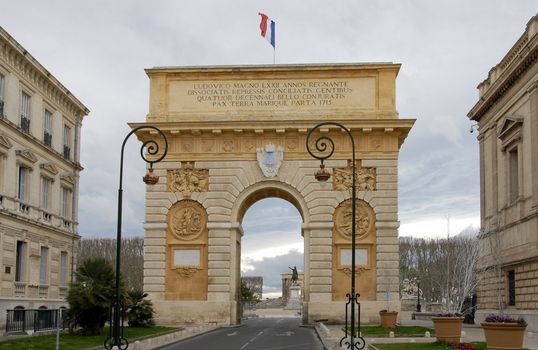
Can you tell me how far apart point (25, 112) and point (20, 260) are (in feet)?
23.9

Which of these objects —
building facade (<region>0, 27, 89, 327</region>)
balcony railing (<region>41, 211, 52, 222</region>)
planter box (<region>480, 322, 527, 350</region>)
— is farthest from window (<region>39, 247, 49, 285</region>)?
planter box (<region>480, 322, 527, 350</region>)

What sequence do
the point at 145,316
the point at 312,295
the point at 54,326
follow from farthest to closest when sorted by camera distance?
the point at 312,295 → the point at 145,316 → the point at 54,326

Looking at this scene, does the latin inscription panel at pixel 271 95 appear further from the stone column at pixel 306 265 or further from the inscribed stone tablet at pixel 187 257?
the inscribed stone tablet at pixel 187 257

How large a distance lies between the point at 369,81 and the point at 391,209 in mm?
7697

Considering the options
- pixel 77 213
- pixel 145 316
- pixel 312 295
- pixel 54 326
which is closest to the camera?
pixel 54 326

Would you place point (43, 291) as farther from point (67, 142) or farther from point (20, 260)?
point (67, 142)

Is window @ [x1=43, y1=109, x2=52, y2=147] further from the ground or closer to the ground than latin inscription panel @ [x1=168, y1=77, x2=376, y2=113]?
closer to the ground

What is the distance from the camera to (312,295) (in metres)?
43.4

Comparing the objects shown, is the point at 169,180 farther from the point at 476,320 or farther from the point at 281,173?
the point at 476,320

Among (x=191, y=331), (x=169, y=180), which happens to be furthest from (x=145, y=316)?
(x=169, y=180)

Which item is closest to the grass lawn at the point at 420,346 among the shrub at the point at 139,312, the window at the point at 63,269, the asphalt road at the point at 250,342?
the asphalt road at the point at 250,342

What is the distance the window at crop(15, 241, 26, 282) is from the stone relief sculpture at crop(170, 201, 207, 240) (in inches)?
382

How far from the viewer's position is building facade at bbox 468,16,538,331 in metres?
38.0

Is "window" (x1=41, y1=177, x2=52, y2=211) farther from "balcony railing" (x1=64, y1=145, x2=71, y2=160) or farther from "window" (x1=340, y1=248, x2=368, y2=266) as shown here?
"window" (x1=340, y1=248, x2=368, y2=266)
